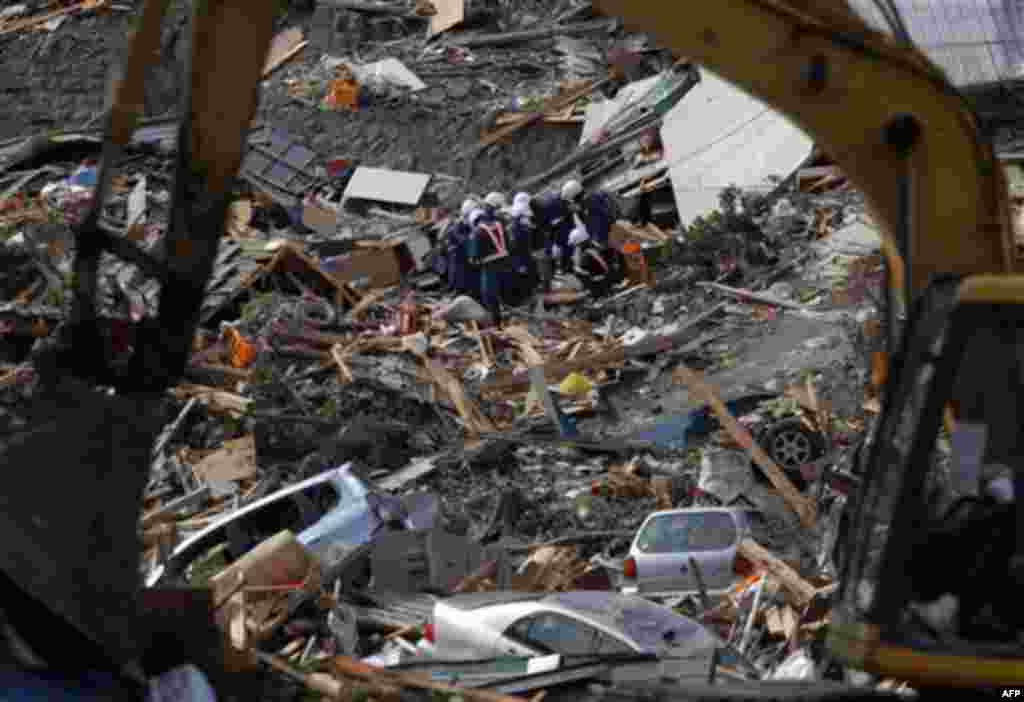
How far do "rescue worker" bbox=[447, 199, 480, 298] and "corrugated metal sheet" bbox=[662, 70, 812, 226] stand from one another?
142 inches

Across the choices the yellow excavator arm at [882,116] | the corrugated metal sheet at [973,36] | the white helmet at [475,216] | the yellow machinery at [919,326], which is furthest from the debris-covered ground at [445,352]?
the yellow machinery at [919,326]

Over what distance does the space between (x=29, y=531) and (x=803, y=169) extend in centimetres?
2107

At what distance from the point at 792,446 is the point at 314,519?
16.4ft

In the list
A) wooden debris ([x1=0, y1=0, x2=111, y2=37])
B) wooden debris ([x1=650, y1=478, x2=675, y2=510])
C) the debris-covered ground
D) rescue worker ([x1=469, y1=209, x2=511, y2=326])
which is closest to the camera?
the debris-covered ground

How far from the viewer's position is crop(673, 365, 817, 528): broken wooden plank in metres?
18.6

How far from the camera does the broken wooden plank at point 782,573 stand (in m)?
15.2

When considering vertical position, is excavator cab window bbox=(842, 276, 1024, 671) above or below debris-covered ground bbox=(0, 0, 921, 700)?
above

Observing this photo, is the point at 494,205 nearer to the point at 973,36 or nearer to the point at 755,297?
the point at 755,297

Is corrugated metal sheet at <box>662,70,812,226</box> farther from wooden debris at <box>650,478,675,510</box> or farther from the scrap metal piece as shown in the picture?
the scrap metal piece

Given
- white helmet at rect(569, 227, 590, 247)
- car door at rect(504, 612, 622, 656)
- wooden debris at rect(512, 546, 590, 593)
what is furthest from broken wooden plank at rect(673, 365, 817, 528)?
car door at rect(504, 612, 622, 656)

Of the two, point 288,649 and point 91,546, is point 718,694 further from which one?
point 288,649

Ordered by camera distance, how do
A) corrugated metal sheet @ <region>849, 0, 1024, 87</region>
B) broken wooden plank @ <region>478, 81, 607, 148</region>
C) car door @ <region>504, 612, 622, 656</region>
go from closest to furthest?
car door @ <region>504, 612, 622, 656</region>
corrugated metal sheet @ <region>849, 0, 1024, 87</region>
broken wooden plank @ <region>478, 81, 607, 148</region>

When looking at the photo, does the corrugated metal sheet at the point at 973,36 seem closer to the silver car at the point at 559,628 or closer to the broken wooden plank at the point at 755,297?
the broken wooden plank at the point at 755,297

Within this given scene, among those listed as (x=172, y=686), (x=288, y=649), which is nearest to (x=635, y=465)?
(x=288, y=649)
